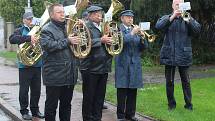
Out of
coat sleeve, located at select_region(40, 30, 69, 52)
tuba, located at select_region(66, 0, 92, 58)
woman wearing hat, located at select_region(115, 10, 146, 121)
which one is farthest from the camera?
woman wearing hat, located at select_region(115, 10, 146, 121)

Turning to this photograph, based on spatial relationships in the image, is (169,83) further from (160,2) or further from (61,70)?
(160,2)

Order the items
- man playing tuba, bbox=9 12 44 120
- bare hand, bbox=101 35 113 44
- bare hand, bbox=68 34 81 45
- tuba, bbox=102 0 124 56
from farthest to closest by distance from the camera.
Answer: man playing tuba, bbox=9 12 44 120, tuba, bbox=102 0 124 56, bare hand, bbox=101 35 113 44, bare hand, bbox=68 34 81 45

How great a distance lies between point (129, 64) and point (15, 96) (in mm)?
4672

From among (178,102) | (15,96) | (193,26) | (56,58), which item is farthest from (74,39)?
(15,96)

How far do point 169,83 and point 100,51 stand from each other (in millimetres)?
1954

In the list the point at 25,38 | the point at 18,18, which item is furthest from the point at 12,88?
the point at 18,18

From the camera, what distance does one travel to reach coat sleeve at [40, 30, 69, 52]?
735cm

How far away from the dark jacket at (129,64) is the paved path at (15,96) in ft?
2.62

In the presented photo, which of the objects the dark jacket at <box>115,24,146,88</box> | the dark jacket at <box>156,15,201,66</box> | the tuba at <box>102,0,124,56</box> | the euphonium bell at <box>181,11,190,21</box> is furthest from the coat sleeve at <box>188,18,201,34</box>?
the tuba at <box>102,0,124,56</box>

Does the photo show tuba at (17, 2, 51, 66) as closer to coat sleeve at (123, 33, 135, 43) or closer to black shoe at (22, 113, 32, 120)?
black shoe at (22, 113, 32, 120)

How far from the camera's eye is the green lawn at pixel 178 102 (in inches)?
360

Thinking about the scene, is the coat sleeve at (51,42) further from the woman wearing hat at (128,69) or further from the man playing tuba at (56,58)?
the woman wearing hat at (128,69)

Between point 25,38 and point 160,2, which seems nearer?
point 25,38

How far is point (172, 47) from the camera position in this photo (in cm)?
944
